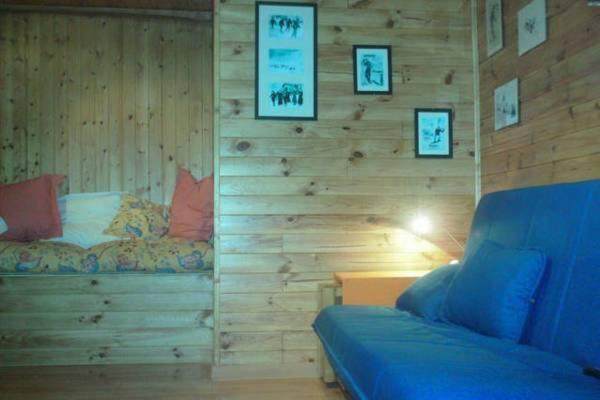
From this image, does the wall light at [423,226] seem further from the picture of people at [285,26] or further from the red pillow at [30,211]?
the red pillow at [30,211]

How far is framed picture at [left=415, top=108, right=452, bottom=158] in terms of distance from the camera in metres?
2.97

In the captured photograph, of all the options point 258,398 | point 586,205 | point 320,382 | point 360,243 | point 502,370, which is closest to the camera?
point 502,370

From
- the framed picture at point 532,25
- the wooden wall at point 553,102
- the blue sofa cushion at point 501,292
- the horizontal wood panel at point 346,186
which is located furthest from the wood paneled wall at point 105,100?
the blue sofa cushion at point 501,292

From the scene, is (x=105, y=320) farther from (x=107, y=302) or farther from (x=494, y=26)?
(x=494, y=26)

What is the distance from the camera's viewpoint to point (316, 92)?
115 inches

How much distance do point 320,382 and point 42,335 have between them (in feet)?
4.93

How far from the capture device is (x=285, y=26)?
2910mm

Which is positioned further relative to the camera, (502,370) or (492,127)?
(492,127)

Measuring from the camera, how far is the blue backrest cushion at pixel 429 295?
2064mm

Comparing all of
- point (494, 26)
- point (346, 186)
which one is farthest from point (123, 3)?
point (494, 26)

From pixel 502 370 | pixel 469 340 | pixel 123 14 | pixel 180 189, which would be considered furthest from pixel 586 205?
pixel 123 14

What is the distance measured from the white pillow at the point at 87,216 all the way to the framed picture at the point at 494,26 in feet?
7.83

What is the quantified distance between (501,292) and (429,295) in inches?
18.1

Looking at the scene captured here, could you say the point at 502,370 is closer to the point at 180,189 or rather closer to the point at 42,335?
the point at 42,335
